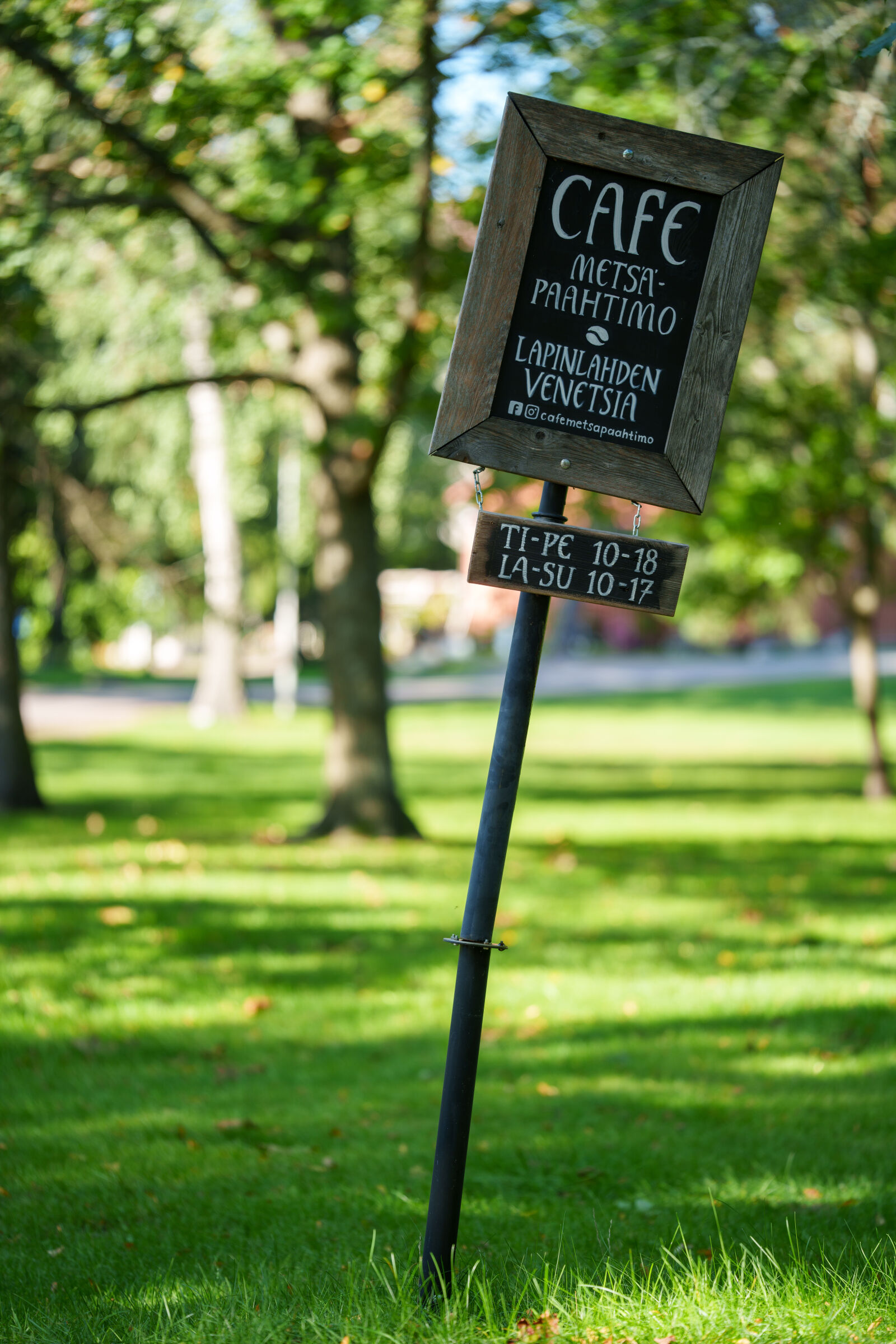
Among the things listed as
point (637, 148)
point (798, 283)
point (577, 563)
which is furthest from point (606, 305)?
point (798, 283)

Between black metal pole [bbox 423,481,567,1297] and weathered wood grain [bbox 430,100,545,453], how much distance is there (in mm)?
281

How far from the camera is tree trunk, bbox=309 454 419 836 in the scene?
1172cm

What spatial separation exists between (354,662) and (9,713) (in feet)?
12.7

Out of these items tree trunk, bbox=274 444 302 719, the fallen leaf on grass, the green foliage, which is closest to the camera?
the fallen leaf on grass

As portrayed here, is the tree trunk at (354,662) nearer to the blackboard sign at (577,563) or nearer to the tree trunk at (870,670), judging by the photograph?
the tree trunk at (870,670)

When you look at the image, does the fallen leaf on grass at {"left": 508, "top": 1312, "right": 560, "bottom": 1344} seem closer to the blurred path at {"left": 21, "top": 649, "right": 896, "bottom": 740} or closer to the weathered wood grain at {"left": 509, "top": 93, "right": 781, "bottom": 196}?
the weathered wood grain at {"left": 509, "top": 93, "right": 781, "bottom": 196}

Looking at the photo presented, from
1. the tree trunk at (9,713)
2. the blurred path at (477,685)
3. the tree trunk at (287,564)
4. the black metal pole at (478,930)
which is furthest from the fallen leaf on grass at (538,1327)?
the tree trunk at (287,564)

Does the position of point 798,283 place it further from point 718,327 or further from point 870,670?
point 718,327

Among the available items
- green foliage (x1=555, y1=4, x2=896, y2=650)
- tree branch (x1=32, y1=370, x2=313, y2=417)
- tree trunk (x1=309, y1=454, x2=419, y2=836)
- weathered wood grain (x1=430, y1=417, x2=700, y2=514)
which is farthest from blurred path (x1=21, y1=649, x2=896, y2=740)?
weathered wood grain (x1=430, y1=417, x2=700, y2=514)

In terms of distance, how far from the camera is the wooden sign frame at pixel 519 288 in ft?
10.3

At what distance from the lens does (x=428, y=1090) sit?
5.27 metres

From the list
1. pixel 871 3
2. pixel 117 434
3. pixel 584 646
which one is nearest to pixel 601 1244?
pixel 871 3

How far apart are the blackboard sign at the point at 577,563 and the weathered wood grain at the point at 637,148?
84 cm

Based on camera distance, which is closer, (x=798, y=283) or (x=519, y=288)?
(x=519, y=288)
